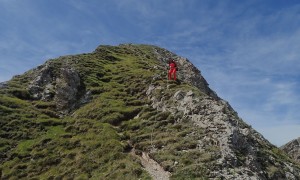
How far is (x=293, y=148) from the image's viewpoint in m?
87.1

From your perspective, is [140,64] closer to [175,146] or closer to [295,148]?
[295,148]

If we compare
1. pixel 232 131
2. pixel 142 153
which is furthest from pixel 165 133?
pixel 232 131

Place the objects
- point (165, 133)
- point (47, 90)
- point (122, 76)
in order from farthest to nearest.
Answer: point (122, 76), point (47, 90), point (165, 133)

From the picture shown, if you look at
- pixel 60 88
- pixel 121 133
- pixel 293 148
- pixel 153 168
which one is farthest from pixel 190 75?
pixel 153 168

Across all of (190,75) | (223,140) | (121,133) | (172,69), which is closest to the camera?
(223,140)

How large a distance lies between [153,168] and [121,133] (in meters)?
12.5

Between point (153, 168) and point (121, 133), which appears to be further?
point (121, 133)

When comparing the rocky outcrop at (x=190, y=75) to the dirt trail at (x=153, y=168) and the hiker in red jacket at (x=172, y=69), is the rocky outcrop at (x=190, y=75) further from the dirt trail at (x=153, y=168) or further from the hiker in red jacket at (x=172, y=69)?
the dirt trail at (x=153, y=168)

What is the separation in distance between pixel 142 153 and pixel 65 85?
27398 millimetres

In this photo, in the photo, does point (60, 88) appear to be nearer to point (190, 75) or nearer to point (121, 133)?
point (121, 133)

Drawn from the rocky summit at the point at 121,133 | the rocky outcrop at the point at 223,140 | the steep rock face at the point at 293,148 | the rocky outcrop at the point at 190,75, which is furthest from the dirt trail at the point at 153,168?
the steep rock face at the point at 293,148

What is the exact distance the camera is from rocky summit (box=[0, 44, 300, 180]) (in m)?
40.6

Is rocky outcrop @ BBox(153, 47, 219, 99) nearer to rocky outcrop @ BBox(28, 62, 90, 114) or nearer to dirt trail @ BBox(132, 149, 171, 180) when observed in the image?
rocky outcrop @ BBox(28, 62, 90, 114)

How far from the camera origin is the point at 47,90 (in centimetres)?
6662
